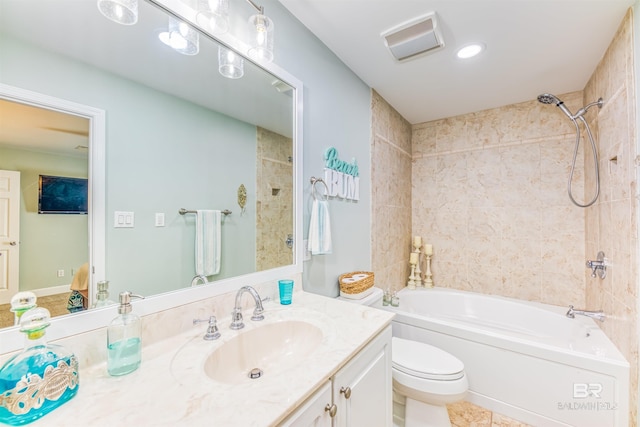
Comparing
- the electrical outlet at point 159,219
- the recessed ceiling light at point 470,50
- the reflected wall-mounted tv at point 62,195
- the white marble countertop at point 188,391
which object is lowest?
the white marble countertop at point 188,391

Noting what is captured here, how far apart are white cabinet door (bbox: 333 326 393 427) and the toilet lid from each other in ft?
1.45

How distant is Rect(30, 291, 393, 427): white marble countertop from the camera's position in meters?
0.55

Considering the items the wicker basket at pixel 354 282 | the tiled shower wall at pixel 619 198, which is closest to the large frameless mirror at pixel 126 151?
the wicker basket at pixel 354 282

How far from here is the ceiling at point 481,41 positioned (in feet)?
4.56

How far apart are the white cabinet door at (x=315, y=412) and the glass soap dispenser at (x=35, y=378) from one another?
500mm

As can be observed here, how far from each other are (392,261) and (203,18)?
2335 millimetres

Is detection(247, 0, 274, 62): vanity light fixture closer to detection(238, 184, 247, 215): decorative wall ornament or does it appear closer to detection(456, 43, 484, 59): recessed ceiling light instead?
detection(238, 184, 247, 215): decorative wall ornament

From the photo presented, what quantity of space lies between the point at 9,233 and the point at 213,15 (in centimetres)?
94

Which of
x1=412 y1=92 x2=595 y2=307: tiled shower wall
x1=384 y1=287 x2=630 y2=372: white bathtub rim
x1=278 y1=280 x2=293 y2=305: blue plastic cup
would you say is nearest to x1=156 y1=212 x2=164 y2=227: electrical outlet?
x1=278 y1=280 x2=293 y2=305: blue plastic cup

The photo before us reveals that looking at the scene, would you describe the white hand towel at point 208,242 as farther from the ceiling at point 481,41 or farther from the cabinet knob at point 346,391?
the ceiling at point 481,41

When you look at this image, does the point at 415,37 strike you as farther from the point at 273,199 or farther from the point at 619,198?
the point at 619,198

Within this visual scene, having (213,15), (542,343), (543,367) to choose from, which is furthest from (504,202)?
(213,15)

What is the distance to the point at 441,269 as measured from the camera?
9.77ft

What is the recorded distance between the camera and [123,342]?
2.37 feet
